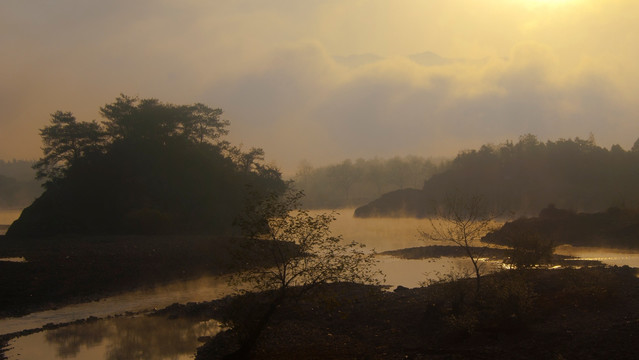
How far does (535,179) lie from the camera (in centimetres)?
11681

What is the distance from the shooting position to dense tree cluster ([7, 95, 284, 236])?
6355 cm

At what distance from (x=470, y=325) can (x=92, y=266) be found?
3030cm

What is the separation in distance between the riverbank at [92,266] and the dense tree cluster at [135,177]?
6.41m

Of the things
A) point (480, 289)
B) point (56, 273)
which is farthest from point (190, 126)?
point (480, 289)

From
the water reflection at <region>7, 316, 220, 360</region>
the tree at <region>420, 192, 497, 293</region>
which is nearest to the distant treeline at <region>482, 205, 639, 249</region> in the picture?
the tree at <region>420, 192, 497, 293</region>

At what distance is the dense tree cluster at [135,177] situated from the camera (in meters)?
63.6

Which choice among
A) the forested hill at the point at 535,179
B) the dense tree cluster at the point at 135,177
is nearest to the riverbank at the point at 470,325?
the dense tree cluster at the point at 135,177

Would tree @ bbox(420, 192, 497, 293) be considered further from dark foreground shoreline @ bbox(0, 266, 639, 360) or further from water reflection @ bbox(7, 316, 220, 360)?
water reflection @ bbox(7, 316, 220, 360)

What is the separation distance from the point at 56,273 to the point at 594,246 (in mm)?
52274

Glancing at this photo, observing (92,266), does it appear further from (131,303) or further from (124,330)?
(124,330)

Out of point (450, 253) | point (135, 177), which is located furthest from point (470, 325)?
point (135, 177)

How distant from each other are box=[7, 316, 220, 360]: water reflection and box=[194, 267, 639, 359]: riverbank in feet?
6.39

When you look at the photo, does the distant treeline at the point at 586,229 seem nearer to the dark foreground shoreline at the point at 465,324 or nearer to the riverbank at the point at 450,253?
the riverbank at the point at 450,253

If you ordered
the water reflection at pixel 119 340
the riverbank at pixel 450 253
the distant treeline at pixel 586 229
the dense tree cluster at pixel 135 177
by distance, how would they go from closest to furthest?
the water reflection at pixel 119 340
the riverbank at pixel 450 253
the distant treeline at pixel 586 229
the dense tree cluster at pixel 135 177
